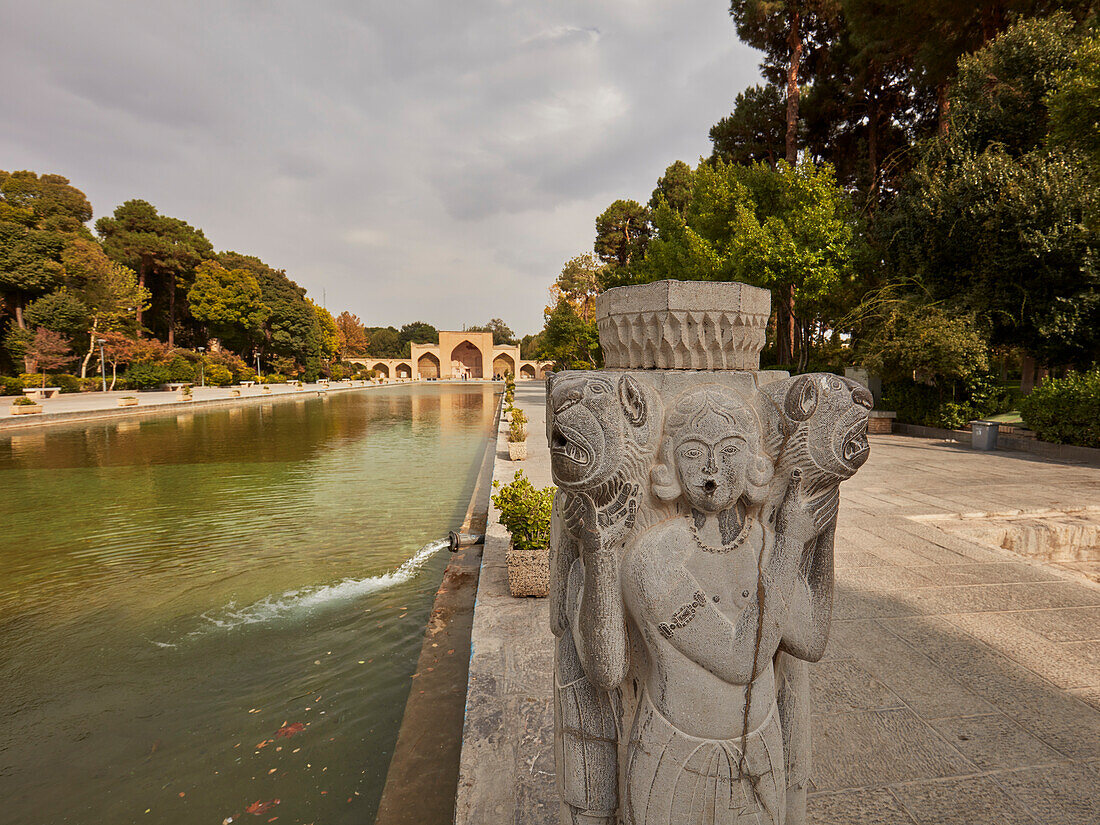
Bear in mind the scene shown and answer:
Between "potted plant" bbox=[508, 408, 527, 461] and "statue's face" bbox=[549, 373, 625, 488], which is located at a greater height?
"statue's face" bbox=[549, 373, 625, 488]

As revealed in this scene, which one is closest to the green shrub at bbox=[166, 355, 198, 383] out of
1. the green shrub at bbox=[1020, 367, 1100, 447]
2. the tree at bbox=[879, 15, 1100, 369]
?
the tree at bbox=[879, 15, 1100, 369]

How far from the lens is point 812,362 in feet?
59.7

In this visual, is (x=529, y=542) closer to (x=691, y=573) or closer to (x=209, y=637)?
(x=209, y=637)

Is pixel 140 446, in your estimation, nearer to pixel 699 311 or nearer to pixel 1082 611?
pixel 699 311

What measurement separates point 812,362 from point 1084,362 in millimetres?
6833

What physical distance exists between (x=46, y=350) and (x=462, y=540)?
31.6 metres

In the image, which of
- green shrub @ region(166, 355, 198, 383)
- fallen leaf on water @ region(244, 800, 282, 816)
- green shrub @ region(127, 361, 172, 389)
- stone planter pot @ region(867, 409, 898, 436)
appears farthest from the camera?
green shrub @ region(166, 355, 198, 383)

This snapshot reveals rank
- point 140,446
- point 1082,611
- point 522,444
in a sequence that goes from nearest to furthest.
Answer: point 1082,611 < point 522,444 < point 140,446

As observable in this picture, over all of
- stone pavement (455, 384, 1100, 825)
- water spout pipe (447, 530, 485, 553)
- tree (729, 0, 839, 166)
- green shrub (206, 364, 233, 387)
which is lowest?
water spout pipe (447, 530, 485, 553)

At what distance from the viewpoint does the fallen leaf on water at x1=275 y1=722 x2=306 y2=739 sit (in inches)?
131

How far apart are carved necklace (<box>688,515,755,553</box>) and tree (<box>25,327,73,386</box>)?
34.9 metres

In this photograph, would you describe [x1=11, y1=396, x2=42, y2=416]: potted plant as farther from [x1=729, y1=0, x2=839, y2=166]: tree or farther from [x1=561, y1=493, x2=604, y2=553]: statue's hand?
[x1=729, y1=0, x2=839, y2=166]: tree

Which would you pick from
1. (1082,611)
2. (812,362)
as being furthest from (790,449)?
(812,362)

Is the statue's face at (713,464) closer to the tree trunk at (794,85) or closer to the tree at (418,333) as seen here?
the tree trunk at (794,85)
